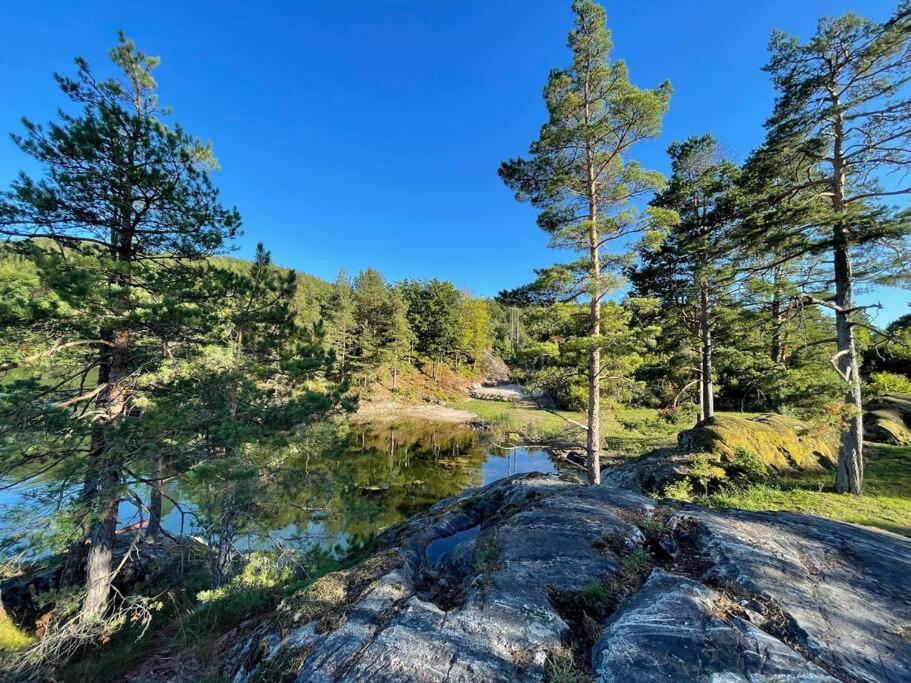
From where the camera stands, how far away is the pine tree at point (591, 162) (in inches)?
343

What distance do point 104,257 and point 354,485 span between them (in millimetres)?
6202

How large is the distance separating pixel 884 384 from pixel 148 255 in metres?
31.8

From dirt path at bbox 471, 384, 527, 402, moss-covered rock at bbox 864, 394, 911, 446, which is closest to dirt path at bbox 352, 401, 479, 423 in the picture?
dirt path at bbox 471, 384, 527, 402

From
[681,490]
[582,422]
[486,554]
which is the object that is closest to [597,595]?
[486,554]

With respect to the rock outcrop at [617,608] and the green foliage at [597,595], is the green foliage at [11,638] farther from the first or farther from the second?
the green foliage at [597,595]

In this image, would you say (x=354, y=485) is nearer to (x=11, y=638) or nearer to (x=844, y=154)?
(x=11, y=638)

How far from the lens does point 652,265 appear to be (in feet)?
50.5

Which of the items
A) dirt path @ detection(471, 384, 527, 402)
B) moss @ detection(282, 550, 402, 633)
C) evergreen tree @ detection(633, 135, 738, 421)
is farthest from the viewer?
dirt path @ detection(471, 384, 527, 402)

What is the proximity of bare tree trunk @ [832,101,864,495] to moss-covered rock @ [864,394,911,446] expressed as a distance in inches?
316

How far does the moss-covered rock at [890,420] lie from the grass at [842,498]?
391 centimetres

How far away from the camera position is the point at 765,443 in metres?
10.6

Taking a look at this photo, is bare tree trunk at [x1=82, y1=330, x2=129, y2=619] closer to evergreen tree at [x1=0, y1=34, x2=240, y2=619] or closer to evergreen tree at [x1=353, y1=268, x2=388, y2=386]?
evergreen tree at [x1=0, y1=34, x2=240, y2=619]

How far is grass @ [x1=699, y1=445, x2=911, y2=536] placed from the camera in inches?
278

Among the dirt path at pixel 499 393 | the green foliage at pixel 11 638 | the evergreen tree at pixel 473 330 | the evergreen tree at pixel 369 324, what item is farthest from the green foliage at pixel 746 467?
the evergreen tree at pixel 473 330
